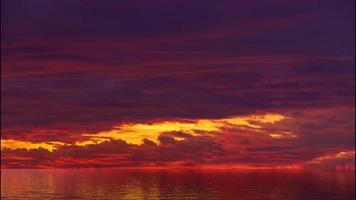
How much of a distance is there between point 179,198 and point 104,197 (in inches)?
751

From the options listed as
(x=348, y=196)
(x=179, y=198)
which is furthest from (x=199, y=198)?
(x=348, y=196)

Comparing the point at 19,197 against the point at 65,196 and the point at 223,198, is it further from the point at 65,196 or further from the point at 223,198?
the point at 223,198

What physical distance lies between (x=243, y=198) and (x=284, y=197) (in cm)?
1259

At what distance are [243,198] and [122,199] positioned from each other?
29.3 m

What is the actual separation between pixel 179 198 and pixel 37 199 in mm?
34089

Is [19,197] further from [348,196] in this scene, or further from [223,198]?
[348,196]

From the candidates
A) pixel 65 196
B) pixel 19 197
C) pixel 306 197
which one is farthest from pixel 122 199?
pixel 306 197

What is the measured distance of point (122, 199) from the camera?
141 metres

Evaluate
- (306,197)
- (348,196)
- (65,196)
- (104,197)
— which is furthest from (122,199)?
(348,196)

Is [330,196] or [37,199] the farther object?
[330,196]

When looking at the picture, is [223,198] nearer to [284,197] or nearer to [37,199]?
[284,197]

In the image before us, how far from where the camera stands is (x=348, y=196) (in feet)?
484

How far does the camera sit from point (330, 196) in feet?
488

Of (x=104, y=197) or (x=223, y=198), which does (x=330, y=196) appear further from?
(x=104, y=197)
